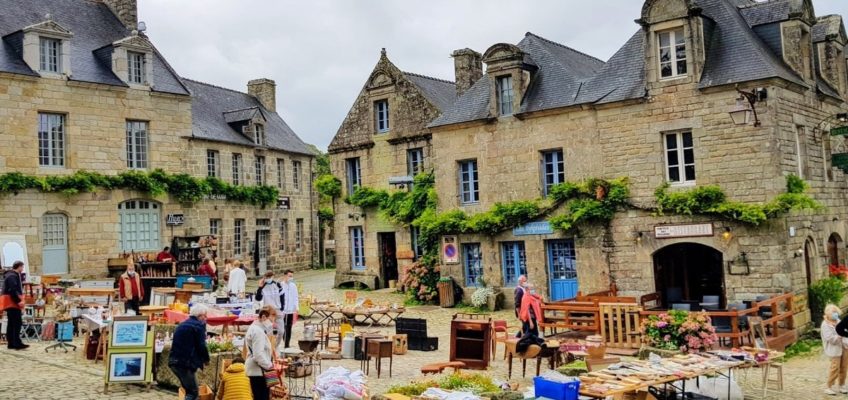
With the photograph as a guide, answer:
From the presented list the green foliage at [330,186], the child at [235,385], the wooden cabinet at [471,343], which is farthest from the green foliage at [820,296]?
the green foliage at [330,186]

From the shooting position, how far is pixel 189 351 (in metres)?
8.82

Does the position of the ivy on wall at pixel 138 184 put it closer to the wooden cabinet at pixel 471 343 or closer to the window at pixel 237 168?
the window at pixel 237 168

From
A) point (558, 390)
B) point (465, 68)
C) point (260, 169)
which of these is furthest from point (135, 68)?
point (558, 390)

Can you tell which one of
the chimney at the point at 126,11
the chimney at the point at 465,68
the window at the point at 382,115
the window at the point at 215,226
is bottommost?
the window at the point at 215,226

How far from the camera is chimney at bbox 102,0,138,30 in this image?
25.5m

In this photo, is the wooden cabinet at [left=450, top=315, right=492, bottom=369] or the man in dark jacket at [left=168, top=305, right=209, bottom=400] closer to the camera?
the man in dark jacket at [left=168, top=305, right=209, bottom=400]

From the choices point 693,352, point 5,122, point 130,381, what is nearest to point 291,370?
point 130,381

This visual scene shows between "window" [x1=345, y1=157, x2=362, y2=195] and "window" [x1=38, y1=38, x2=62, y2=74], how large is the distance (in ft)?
32.4

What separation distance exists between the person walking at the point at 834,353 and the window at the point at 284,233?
23.4 metres

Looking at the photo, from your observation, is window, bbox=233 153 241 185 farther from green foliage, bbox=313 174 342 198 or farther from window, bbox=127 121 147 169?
window, bbox=127 121 147 169

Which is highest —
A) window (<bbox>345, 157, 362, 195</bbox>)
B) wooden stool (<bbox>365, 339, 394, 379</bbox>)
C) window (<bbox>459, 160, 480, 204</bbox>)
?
window (<bbox>345, 157, 362, 195</bbox>)

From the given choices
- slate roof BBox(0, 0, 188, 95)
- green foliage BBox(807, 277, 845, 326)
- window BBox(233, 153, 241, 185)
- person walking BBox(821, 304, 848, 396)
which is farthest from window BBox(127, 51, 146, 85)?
person walking BBox(821, 304, 848, 396)

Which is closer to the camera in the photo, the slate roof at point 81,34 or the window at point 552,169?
the window at point 552,169

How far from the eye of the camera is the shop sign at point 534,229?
63.3 ft
